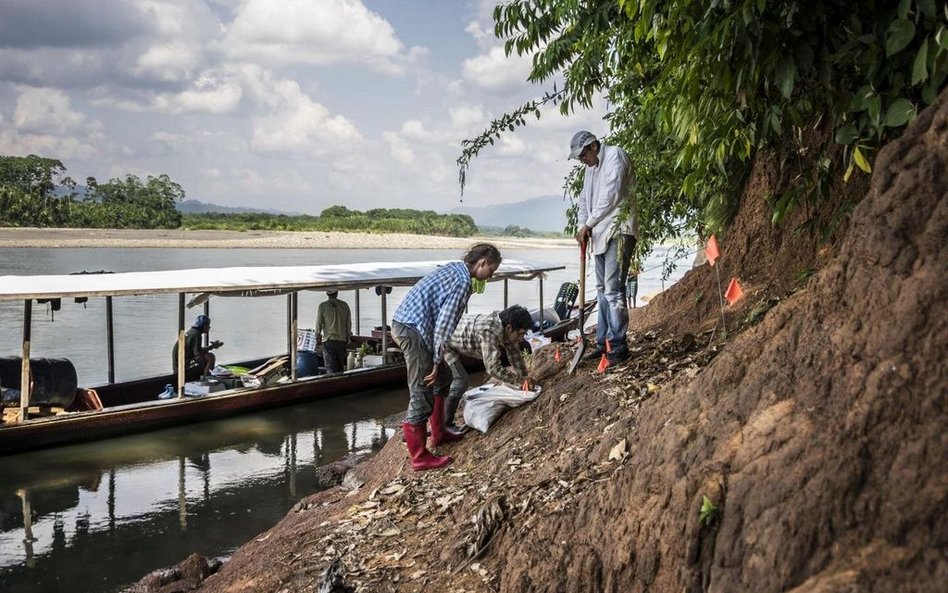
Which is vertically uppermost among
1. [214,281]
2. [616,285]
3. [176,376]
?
[616,285]

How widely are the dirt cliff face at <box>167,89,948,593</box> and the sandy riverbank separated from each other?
51.6 meters

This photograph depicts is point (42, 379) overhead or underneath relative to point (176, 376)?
overhead

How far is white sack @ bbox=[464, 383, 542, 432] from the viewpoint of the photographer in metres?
6.41

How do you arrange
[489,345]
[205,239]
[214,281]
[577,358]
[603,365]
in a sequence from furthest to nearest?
[205,239] → [214,281] → [577,358] → [489,345] → [603,365]

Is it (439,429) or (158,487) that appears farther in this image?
(158,487)

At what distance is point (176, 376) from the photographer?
1341cm

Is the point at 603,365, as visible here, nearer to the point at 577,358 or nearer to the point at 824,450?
the point at 577,358

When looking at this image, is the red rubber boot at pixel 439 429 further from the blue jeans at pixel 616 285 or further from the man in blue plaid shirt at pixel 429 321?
the blue jeans at pixel 616 285

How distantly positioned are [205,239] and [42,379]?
4968 centimetres

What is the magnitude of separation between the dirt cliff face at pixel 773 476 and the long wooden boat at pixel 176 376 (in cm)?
715

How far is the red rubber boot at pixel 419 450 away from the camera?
594 cm

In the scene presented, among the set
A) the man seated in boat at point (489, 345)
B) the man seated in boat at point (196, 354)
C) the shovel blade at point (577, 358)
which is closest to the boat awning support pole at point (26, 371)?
the man seated in boat at point (196, 354)

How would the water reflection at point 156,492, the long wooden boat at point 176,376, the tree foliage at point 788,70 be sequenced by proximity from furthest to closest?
the long wooden boat at point 176,376 < the water reflection at point 156,492 < the tree foliage at point 788,70

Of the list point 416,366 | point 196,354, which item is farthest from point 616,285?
point 196,354
